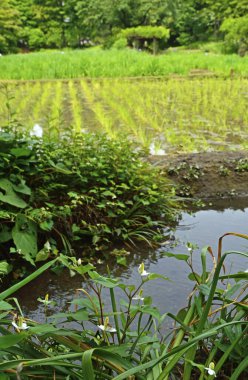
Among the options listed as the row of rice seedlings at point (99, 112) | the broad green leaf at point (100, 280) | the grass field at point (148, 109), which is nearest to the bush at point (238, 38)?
the grass field at point (148, 109)

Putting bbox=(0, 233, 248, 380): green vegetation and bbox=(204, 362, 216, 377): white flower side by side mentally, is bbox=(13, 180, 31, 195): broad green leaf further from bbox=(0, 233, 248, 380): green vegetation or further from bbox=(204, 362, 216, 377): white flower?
bbox=(204, 362, 216, 377): white flower

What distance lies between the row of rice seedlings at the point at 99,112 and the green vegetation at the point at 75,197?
95.4 inches

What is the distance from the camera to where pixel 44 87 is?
39.4ft

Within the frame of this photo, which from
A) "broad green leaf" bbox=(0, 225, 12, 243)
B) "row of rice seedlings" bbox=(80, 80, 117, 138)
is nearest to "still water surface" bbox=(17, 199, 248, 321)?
"broad green leaf" bbox=(0, 225, 12, 243)

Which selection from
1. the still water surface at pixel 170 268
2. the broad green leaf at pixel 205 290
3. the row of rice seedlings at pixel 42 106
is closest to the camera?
the broad green leaf at pixel 205 290

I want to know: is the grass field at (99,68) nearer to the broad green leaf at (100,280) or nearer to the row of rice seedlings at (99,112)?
the row of rice seedlings at (99,112)

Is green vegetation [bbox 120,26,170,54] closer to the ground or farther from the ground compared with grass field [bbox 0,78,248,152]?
closer to the ground

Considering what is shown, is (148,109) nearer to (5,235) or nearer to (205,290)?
(5,235)

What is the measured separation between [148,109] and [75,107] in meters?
1.38

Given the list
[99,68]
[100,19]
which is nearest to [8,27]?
[100,19]

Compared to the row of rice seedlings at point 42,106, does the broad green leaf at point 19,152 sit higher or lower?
higher

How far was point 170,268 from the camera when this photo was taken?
3.08 m

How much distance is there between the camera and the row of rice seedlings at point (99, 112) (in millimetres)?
6695

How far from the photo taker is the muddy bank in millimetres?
4414
